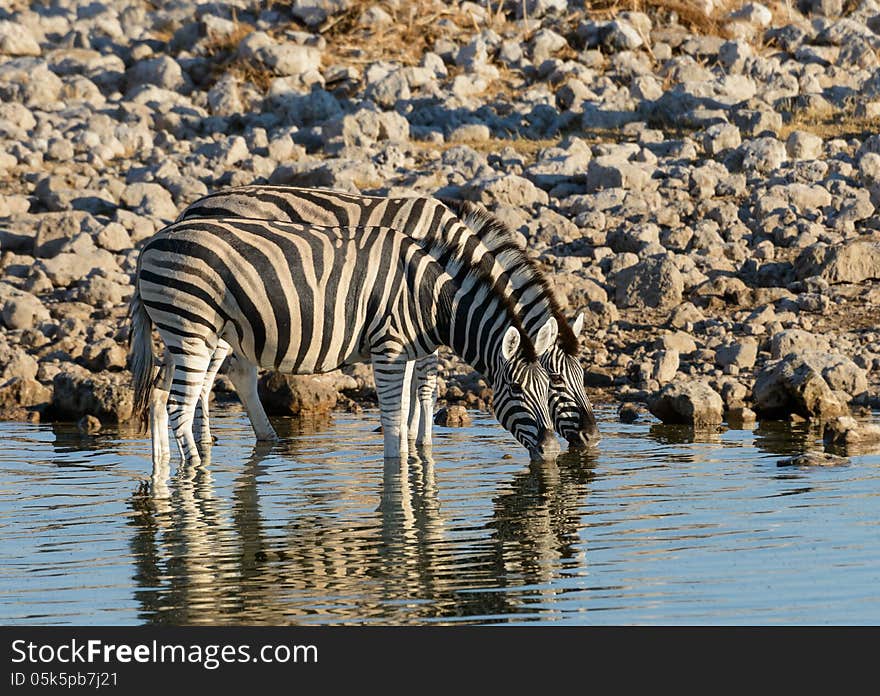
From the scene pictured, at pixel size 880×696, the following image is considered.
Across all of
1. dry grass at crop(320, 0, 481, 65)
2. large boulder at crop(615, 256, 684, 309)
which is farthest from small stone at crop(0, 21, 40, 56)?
large boulder at crop(615, 256, 684, 309)

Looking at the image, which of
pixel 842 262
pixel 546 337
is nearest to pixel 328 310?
pixel 546 337

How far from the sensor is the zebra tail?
456 inches

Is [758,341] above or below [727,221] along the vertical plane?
below

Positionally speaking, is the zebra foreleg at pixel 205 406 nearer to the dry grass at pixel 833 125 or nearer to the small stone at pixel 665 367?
the small stone at pixel 665 367

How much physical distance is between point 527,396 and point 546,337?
467 mm

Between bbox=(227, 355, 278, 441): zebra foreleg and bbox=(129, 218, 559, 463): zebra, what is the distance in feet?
4.22

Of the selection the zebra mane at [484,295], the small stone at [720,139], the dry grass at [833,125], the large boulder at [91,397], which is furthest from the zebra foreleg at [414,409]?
the dry grass at [833,125]

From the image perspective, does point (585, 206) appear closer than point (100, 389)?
No

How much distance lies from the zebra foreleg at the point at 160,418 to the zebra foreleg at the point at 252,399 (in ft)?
3.14

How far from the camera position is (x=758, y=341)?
49.3 ft
